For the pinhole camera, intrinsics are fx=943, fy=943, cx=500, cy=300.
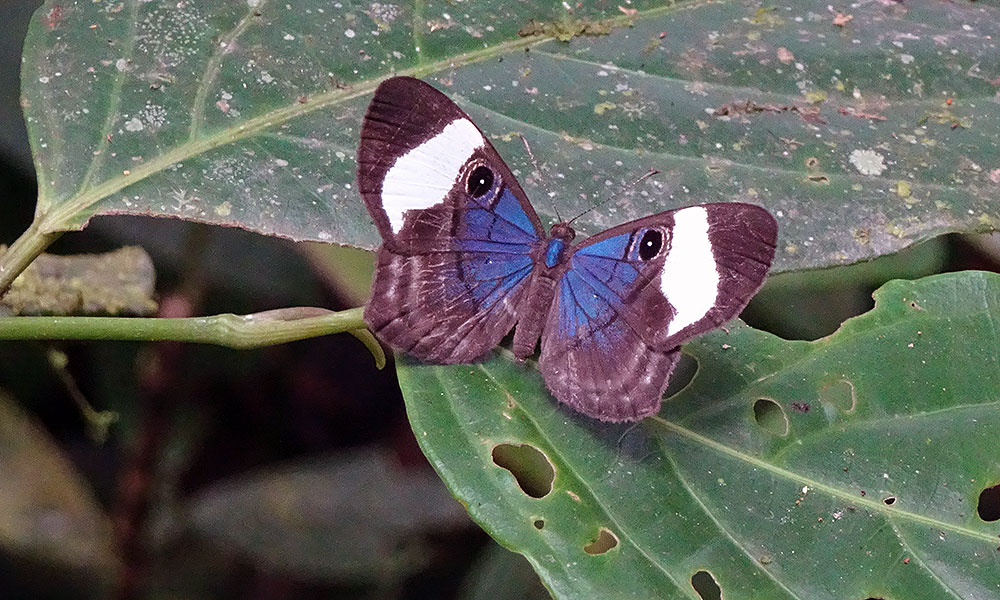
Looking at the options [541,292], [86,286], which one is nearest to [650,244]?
[541,292]

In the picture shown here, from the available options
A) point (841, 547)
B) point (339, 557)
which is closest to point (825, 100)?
point (841, 547)

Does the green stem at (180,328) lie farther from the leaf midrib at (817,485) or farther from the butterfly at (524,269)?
the leaf midrib at (817,485)

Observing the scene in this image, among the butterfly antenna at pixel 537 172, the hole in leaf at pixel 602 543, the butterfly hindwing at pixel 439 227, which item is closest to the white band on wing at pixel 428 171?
the butterfly hindwing at pixel 439 227

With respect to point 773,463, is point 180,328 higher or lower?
higher

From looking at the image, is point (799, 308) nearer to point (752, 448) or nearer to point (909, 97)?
point (909, 97)

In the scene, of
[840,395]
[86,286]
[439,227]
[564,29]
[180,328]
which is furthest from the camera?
[86,286]

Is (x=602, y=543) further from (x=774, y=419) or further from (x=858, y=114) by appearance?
(x=858, y=114)

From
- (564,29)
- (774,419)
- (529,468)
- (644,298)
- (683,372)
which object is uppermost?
(564,29)

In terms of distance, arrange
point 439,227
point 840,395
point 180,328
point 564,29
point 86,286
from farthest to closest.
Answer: point 86,286
point 564,29
point 439,227
point 840,395
point 180,328
